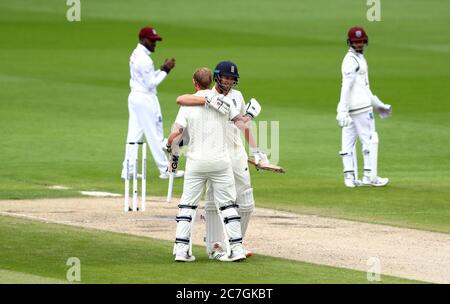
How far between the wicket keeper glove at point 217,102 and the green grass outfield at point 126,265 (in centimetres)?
167

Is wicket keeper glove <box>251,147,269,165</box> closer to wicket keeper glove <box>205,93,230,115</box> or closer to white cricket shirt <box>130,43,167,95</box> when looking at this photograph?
wicket keeper glove <box>205,93,230,115</box>

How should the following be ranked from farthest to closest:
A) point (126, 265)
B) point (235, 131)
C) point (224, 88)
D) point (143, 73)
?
point (143, 73) < point (235, 131) < point (224, 88) < point (126, 265)

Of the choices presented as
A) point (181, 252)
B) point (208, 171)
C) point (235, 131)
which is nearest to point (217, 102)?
point (235, 131)

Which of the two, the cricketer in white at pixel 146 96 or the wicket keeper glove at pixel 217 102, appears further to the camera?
the cricketer in white at pixel 146 96

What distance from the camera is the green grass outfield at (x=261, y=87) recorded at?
74.3 feet

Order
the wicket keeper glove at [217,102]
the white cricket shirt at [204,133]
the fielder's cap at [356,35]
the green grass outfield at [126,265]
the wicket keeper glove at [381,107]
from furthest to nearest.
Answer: the wicket keeper glove at [381,107] → the fielder's cap at [356,35] → the white cricket shirt at [204,133] → the wicket keeper glove at [217,102] → the green grass outfield at [126,265]

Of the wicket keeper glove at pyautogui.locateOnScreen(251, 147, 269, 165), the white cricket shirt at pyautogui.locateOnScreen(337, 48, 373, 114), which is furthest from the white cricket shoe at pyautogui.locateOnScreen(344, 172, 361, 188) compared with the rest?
the wicket keeper glove at pyautogui.locateOnScreen(251, 147, 269, 165)

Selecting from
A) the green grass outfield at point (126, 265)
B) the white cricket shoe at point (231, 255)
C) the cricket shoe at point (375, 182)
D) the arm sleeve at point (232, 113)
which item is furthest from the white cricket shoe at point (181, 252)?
the cricket shoe at point (375, 182)

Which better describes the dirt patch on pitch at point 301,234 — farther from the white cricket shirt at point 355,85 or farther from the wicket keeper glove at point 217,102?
the white cricket shirt at point 355,85

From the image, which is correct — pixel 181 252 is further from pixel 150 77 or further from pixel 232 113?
pixel 150 77

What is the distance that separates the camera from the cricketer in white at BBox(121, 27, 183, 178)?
23781mm

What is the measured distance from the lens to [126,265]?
15367 millimetres

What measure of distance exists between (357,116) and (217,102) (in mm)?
7627

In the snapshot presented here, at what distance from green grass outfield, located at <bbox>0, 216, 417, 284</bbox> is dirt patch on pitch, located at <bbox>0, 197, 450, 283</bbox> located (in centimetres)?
53
